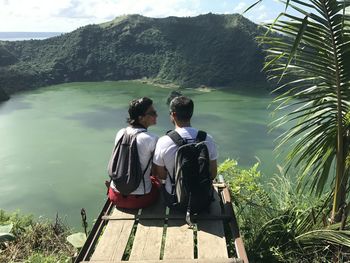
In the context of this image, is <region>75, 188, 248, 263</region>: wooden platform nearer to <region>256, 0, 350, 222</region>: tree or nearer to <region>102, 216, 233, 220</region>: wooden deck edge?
<region>102, 216, 233, 220</region>: wooden deck edge

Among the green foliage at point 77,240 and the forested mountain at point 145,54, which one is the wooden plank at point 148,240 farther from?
the forested mountain at point 145,54

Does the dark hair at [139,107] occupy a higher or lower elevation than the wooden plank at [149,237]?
higher

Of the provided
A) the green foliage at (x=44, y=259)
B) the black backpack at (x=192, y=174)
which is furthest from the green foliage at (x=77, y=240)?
the black backpack at (x=192, y=174)

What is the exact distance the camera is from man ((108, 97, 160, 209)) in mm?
2107

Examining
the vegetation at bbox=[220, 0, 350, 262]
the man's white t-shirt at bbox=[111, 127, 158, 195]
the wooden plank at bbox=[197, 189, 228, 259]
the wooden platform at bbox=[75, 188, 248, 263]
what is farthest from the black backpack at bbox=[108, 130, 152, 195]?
the vegetation at bbox=[220, 0, 350, 262]

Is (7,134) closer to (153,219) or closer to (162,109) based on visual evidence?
(162,109)

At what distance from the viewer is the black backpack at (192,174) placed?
1909 mm

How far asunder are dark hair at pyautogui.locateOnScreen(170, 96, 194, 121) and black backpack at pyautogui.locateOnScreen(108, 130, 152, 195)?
26 centimetres

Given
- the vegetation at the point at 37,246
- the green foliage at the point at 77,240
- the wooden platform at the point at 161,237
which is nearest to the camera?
the wooden platform at the point at 161,237

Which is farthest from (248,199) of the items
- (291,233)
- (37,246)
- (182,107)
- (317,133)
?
(37,246)

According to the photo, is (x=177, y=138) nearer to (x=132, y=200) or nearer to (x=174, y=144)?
(x=174, y=144)

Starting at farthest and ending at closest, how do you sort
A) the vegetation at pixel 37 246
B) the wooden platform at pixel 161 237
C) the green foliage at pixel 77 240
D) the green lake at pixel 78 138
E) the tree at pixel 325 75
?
the green lake at pixel 78 138, the vegetation at pixel 37 246, the green foliage at pixel 77 240, the tree at pixel 325 75, the wooden platform at pixel 161 237

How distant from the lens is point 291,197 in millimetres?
2873

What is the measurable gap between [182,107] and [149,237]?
2.01 ft
